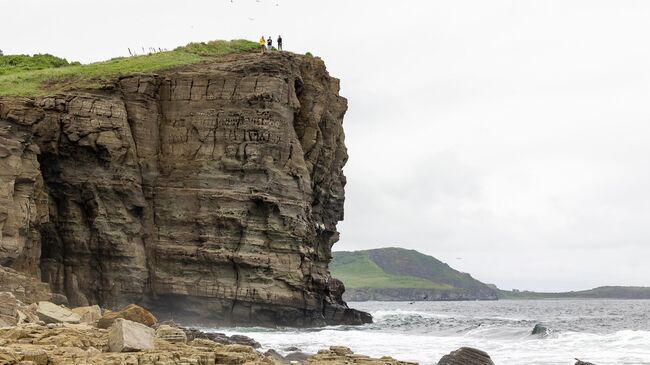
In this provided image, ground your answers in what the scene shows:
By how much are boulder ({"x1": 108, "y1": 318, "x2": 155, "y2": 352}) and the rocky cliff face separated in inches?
1298

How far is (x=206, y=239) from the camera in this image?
55469mm

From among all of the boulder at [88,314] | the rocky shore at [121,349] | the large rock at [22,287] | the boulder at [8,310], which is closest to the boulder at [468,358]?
the rocky shore at [121,349]

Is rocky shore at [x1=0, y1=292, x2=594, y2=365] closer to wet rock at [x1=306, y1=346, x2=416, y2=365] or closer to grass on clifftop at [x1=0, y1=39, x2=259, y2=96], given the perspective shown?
wet rock at [x1=306, y1=346, x2=416, y2=365]

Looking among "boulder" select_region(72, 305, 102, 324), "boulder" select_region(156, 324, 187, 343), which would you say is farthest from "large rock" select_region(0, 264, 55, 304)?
"boulder" select_region(156, 324, 187, 343)

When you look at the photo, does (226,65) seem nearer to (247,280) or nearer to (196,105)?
(196,105)

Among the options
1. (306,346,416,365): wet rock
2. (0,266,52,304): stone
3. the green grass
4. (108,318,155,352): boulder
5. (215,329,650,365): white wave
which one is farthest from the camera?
the green grass

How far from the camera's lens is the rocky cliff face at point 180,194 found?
2128 inches

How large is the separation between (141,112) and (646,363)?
1501 inches

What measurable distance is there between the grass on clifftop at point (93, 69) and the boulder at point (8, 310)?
31.6 metres

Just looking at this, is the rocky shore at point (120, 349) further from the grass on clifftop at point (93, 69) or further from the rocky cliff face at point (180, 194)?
the grass on clifftop at point (93, 69)

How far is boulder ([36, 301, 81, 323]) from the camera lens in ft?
94.7

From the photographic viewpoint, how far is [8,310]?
25.9 m

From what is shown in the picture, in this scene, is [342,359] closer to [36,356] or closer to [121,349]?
[121,349]

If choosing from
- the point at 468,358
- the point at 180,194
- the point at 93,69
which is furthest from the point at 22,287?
the point at 93,69
